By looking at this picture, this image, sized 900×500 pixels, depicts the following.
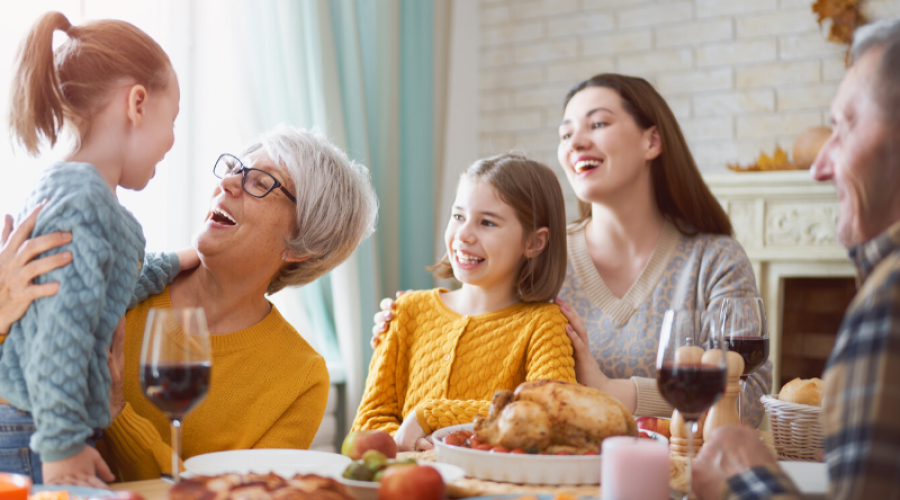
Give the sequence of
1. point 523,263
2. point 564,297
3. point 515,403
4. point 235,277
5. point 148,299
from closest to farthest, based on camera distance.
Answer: point 515,403, point 148,299, point 235,277, point 523,263, point 564,297

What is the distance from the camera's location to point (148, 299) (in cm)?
170

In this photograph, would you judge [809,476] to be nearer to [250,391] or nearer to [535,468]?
[535,468]

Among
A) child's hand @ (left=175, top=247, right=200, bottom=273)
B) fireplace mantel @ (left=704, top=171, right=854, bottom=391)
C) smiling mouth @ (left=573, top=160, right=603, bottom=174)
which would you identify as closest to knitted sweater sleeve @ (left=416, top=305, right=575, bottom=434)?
smiling mouth @ (left=573, top=160, right=603, bottom=174)

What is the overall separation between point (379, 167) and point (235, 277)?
185 cm

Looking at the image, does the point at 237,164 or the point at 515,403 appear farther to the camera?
the point at 237,164

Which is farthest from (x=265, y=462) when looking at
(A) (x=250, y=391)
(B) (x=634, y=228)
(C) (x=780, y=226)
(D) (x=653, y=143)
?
(C) (x=780, y=226)

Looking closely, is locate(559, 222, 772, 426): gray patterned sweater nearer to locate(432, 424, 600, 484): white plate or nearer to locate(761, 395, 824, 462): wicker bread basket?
locate(761, 395, 824, 462): wicker bread basket

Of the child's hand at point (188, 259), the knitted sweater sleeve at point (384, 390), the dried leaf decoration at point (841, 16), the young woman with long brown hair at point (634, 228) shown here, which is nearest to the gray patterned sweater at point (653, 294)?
the young woman with long brown hair at point (634, 228)

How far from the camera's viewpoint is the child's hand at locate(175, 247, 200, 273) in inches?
69.5

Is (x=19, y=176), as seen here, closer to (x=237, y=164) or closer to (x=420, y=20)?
(x=237, y=164)

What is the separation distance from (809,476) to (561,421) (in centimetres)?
35

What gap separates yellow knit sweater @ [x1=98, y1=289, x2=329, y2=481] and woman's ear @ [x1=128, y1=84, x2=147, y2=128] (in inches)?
18.7

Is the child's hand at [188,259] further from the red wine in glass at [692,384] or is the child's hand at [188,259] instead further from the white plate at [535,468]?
the red wine in glass at [692,384]

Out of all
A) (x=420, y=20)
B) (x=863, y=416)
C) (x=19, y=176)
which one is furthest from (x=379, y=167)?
(x=863, y=416)
